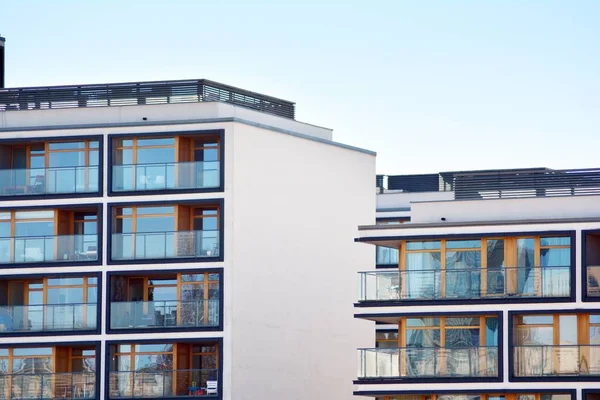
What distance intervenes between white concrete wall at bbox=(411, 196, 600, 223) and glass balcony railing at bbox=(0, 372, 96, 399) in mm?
13455

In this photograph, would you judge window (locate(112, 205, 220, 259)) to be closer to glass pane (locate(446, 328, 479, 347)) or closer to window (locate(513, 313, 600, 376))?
glass pane (locate(446, 328, 479, 347))

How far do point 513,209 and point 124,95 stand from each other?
616 inches

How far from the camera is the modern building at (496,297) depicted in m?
60.5

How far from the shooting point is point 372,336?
74438 millimetres

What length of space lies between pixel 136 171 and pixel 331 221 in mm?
9104

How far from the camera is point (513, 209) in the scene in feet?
206

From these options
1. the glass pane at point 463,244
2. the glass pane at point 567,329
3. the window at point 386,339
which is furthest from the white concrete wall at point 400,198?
the glass pane at point 567,329

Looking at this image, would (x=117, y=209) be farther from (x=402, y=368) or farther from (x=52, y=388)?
(x=402, y=368)

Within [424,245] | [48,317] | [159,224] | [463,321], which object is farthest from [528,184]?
[48,317]

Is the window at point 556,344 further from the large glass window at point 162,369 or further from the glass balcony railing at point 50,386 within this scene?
the glass balcony railing at point 50,386

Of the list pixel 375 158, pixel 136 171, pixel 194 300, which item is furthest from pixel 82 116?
pixel 375 158

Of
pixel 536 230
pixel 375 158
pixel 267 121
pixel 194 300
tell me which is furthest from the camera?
pixel 375 158

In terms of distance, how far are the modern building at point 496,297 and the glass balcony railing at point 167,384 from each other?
6043mm

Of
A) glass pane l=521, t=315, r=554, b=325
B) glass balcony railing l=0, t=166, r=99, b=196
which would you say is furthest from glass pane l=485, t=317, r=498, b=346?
glass balcony railing l=0, t=166, r=99, b=196
